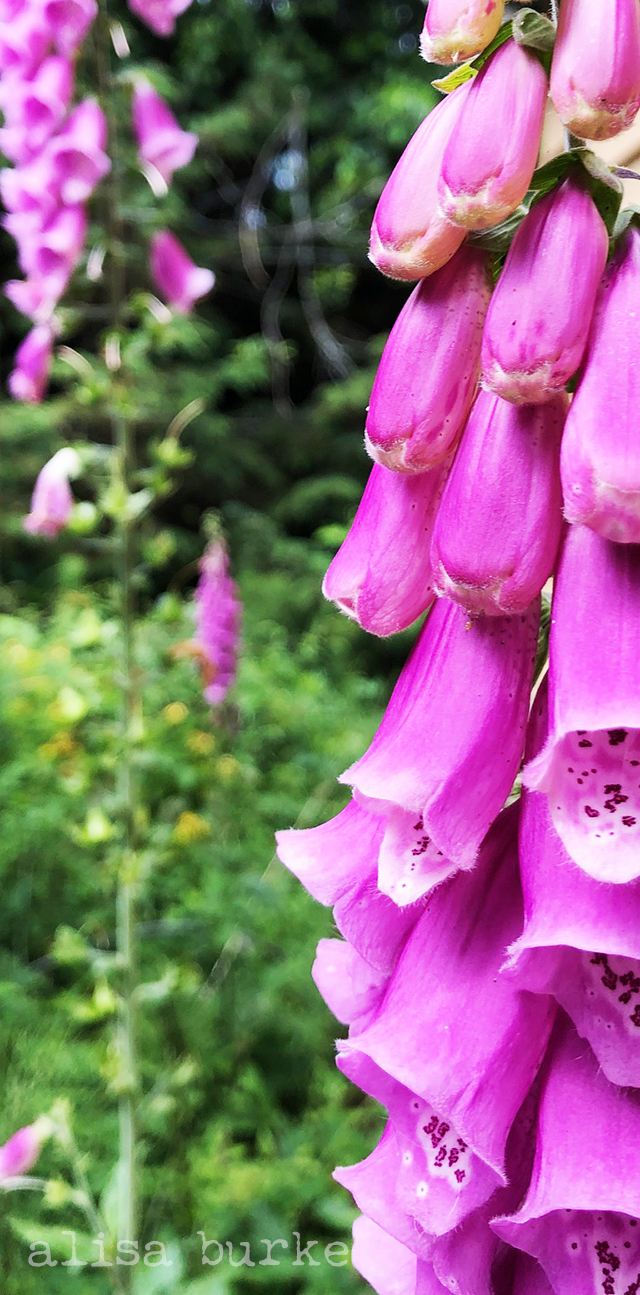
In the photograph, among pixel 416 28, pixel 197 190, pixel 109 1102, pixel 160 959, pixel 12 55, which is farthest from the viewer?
pixel 197 190

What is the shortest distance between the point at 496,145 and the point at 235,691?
2934 mm

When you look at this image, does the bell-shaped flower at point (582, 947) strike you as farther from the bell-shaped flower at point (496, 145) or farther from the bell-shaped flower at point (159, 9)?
the bell-shaped flower at point (159, 9)

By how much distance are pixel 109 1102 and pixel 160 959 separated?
44 cm

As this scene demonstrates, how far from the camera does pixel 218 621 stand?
2.86 metres

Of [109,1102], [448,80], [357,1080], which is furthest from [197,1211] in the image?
[448,80]

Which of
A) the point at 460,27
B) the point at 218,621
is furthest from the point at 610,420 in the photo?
the point at 218,621

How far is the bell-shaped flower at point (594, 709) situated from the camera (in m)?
0.40

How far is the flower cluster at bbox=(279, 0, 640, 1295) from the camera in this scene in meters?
0.40

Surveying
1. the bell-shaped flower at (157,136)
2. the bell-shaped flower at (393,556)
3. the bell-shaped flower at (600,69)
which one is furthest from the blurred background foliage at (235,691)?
the bell-shaped flower at (600,69)

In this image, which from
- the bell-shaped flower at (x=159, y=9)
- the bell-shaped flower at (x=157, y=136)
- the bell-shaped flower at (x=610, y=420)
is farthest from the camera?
the bell-shaped flower at (x=157, y=136)

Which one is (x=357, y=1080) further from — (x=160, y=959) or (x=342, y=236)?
(x=342, y=236)

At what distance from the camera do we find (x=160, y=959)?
98.7 inches

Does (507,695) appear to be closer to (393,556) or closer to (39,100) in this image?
(393,556)

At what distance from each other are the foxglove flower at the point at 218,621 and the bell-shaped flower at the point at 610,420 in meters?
2.44
